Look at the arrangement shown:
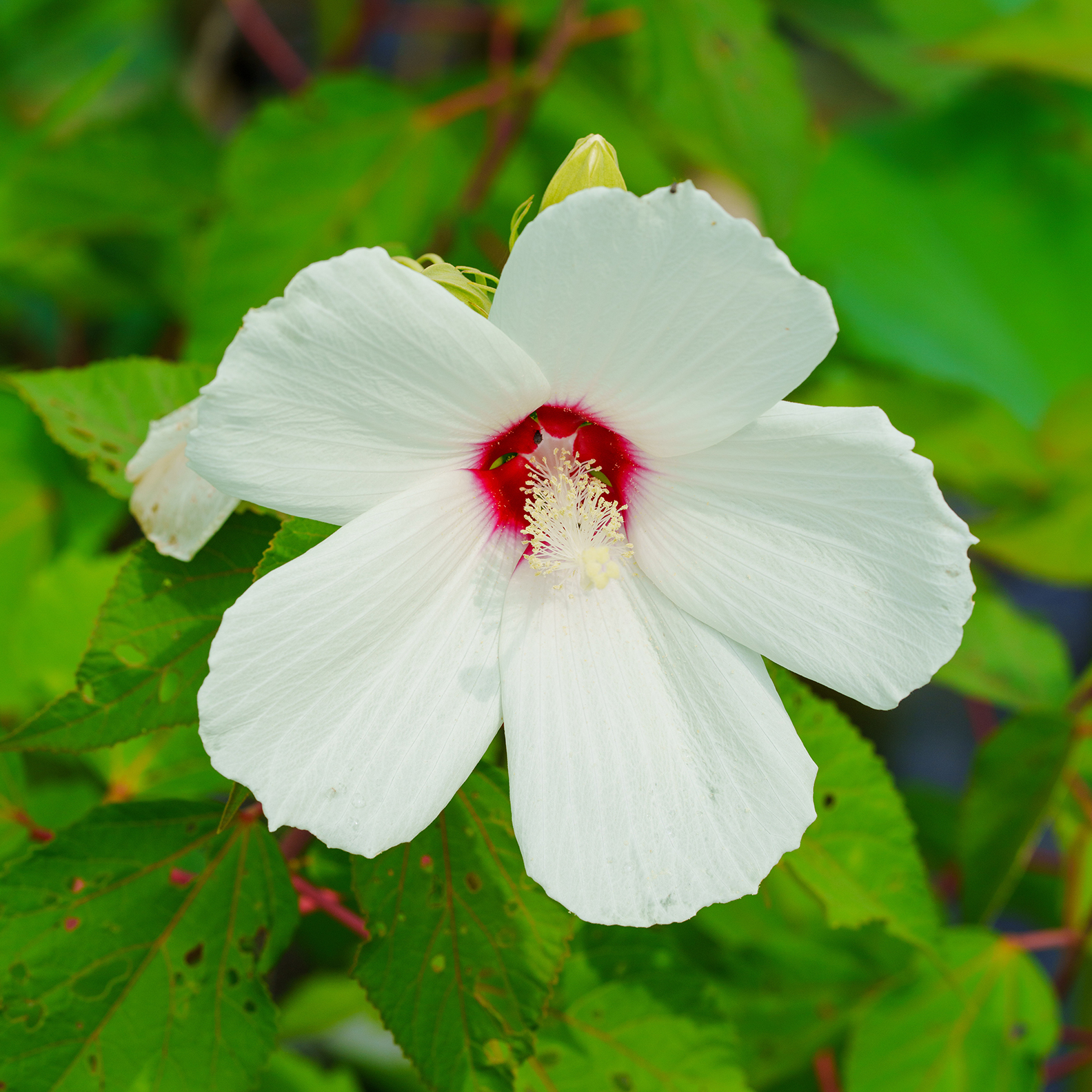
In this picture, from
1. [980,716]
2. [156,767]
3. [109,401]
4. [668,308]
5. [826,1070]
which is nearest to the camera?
[668,308]

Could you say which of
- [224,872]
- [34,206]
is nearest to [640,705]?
[224,872]

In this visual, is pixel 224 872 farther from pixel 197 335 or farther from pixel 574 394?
pixel 197 335

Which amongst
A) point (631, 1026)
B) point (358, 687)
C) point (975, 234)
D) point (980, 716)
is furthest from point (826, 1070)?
point (975, 234)

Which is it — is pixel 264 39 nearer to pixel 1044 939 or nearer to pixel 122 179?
pixel 122 179

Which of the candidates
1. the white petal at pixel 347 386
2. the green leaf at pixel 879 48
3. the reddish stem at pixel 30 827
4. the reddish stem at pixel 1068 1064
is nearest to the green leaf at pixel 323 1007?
the reddish stem at pixel 30 827

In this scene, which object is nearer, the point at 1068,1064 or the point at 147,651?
the point at 147,651

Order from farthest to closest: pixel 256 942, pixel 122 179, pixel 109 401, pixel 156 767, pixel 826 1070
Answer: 1. pixel 122 179
2. pixel 826 1070
3. pixel 156 767
4. pixel 109 401
5. pixel 256 942

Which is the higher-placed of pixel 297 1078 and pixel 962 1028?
pixel 962 1028
